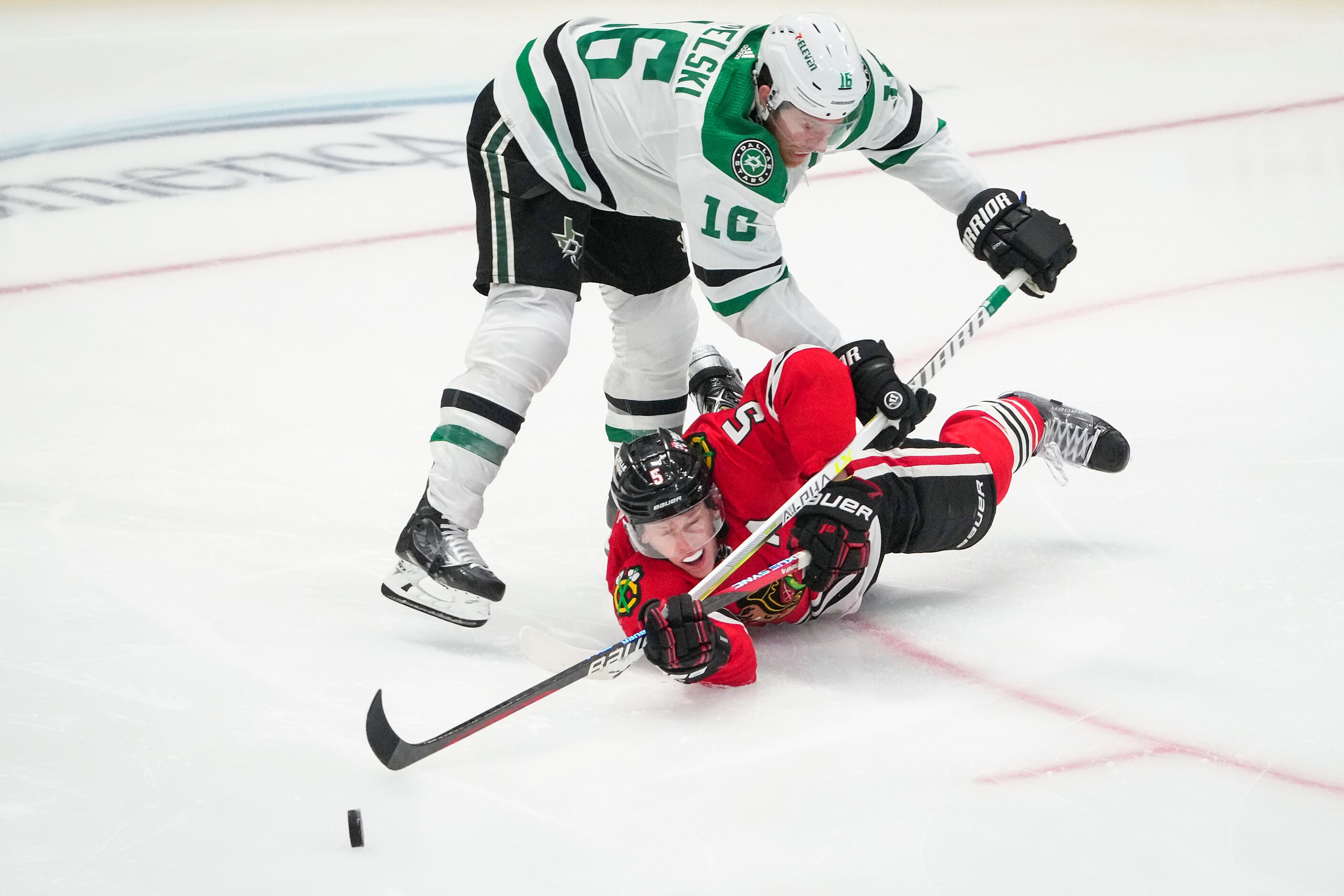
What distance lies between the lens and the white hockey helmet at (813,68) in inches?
98.8

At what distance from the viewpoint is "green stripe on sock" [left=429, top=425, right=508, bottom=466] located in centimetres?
277

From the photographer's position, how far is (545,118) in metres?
2.87

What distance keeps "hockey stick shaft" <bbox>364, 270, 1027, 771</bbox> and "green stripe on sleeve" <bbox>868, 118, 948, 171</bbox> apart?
0.35 meters

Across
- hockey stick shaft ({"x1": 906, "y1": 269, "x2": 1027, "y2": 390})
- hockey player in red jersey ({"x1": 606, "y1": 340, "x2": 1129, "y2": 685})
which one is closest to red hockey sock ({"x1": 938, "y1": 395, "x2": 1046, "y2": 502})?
hockey player in red jersey ({"x1": 606, "y1": 340, "x2": 1129, "y2": 685})

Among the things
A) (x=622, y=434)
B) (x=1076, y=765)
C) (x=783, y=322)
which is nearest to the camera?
(x=1076, y=765)

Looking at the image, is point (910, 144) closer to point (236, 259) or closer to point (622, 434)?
point (622, 434)

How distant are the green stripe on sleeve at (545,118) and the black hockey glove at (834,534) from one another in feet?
2.71

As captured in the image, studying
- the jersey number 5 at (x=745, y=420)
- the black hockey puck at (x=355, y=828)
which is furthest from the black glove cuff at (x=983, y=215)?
the black hockey puck at (x=355, y=828)

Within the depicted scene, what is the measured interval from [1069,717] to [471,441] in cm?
123

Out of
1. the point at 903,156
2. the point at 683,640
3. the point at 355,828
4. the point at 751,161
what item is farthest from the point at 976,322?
the point at 355,828

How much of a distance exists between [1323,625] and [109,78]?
586 cm

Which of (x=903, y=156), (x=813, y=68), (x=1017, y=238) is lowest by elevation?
(x=1017, y=238)

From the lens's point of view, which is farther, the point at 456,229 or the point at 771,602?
the point at 456,229

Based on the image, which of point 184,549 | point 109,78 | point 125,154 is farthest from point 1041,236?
point 109,78
